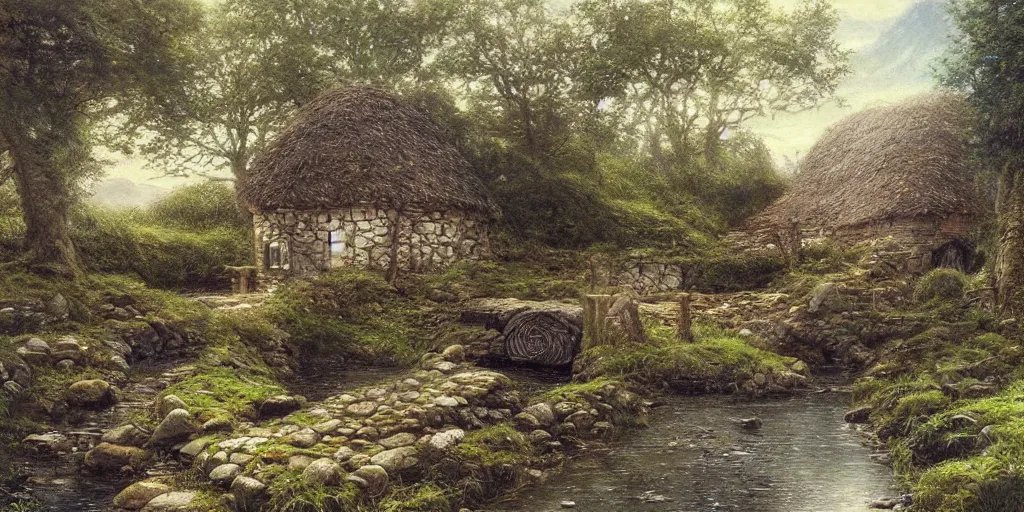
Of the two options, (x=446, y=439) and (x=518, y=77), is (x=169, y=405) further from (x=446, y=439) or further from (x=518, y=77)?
(x=518, y=77)

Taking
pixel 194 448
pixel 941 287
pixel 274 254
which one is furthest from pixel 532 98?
pixel 194 448

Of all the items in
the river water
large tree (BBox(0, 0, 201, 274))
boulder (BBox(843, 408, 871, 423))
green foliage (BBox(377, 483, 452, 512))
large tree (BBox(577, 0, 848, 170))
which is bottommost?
the river water

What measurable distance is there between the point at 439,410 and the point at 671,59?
19.0 meters

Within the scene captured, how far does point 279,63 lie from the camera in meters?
23.9

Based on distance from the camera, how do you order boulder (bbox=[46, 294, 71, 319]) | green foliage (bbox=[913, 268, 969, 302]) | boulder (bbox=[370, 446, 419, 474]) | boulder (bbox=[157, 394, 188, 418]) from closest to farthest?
boulder (bbox=[370, 446, 419, 474])
boulder (bbox=[157, 394, 188, 418])
boulder (bbox=[46, 294, 71, 319])
green foliage (bbox=[913, 268, 969, 302])

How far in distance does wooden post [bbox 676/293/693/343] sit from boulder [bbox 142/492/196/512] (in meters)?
9.32

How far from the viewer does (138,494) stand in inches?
290

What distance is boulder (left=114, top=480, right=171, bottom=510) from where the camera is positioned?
23.9ft

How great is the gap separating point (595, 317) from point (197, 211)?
1614 cm

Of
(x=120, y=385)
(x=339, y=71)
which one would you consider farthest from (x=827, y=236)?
(x=120, y=385)

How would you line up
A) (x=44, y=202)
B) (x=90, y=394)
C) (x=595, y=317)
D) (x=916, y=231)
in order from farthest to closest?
(x=916, y=231), (x=44, y=202), (x=595, y=317), (x=90, y=394)

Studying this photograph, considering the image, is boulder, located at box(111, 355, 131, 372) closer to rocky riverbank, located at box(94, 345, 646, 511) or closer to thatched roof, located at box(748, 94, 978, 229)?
rocky riverbank, located at box(94, 345, 646, 511)

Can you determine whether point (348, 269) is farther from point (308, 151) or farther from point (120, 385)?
point (120, 385)

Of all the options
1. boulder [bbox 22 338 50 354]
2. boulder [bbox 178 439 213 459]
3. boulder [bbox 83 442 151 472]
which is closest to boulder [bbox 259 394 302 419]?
boulder [bbox 178 439 213 459]
